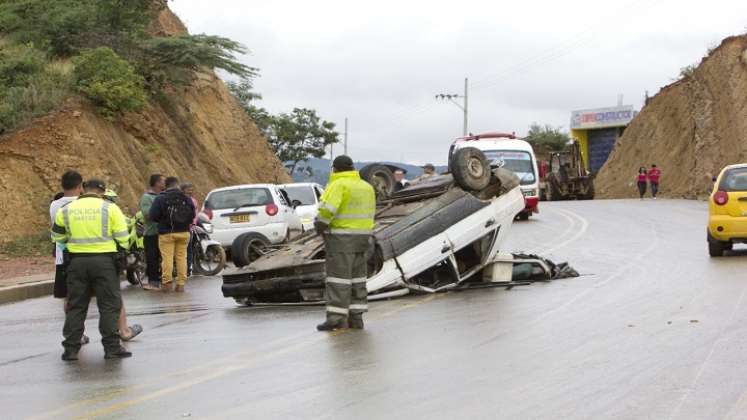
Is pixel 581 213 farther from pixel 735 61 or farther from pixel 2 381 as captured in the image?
pixel 2 381

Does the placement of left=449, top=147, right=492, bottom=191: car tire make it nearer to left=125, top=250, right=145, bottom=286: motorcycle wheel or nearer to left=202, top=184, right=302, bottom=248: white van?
left=125, top=250, right=145, bottom=286: motorcycle wheel

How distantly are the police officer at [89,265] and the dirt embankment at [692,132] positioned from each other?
4225 cm

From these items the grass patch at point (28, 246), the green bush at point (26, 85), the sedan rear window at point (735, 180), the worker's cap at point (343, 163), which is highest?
the green bush at point (26, 85)

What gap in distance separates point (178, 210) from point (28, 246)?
844cm

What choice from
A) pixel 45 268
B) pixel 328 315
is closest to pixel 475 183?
pixel 328 315

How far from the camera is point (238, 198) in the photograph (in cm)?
2273

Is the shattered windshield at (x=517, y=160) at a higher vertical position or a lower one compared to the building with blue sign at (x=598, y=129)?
lower

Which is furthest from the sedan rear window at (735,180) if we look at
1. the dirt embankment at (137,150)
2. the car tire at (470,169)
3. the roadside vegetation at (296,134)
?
the roadside vegetation at (296,134)

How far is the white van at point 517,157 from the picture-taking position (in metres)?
31.5

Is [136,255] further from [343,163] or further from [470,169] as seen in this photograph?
[343,163]

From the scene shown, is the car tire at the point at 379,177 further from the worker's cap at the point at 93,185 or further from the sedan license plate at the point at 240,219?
the sedan license plate at the point at 240,219

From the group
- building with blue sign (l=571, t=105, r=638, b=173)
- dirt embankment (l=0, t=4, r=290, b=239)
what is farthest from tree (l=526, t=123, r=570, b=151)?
dirt embankment (l=0, t=4, r=290, b=239)

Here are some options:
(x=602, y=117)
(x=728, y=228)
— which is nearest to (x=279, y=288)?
(x=728, y=228)

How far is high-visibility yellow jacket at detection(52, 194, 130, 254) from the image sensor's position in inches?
379
